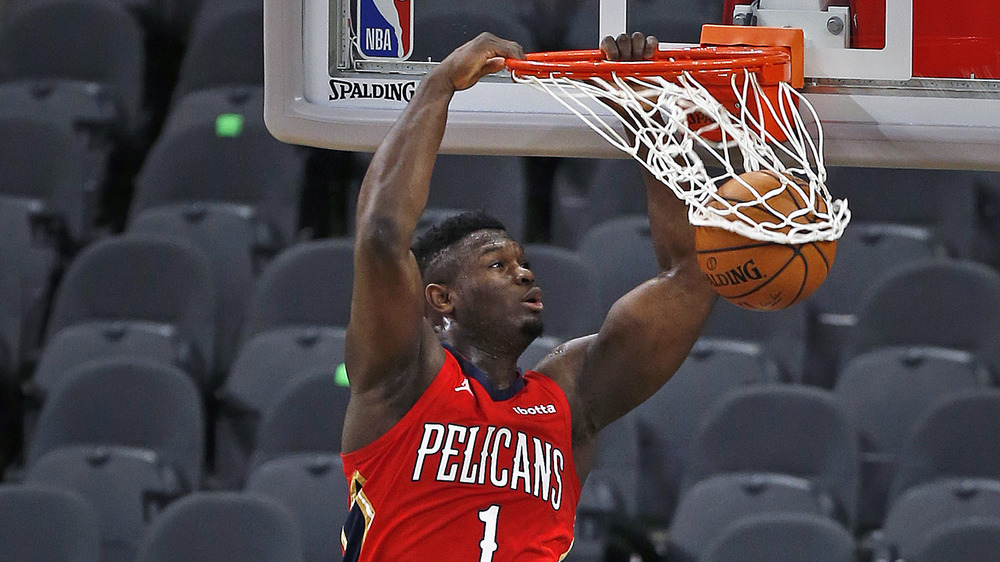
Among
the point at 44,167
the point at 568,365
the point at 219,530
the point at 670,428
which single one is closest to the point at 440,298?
the point at 568,365

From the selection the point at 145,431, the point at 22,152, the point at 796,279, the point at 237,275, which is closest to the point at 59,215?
the point at 22,152

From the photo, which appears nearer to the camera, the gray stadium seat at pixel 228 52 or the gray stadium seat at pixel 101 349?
the gray stadium seat at pixel 101 349

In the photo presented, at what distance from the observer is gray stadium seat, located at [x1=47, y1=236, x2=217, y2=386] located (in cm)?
572

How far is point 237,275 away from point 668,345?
10.2 feet

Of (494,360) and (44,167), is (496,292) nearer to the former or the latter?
(494,360)

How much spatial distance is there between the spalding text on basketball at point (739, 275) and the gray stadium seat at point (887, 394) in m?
2.75

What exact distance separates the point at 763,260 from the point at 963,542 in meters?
2.22

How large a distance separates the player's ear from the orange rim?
0.61 metres

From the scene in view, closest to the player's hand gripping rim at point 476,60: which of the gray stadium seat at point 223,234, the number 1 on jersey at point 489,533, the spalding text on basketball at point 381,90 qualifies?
the spalding text on basketball at point 381,90

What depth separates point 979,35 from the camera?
321cm

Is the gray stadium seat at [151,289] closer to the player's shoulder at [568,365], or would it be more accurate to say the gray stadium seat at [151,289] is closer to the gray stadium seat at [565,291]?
the gray stadium seat at [565,291]

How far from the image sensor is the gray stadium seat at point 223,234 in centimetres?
608

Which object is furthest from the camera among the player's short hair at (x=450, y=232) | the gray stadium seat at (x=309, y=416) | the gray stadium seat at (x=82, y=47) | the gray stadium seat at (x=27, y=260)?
the gray stadium seat at (x=82, y=47)

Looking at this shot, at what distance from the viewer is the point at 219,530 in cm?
461
